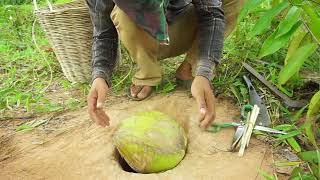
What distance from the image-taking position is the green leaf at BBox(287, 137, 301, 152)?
1.88 m

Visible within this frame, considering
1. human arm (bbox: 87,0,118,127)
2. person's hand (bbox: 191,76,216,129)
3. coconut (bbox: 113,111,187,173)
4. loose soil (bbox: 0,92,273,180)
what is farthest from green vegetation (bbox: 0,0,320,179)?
human arm (bbox: 87,0,118,127)

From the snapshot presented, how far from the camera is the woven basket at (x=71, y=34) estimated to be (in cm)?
254

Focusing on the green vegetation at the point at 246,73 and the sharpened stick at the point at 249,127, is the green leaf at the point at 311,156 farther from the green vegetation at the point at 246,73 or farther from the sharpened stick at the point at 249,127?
the sharpened stick at the point at 249,127

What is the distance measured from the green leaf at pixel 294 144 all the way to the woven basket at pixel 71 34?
1.35 m

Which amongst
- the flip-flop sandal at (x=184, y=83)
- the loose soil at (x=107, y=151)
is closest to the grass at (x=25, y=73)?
the loose soil at (x=107, y=151)

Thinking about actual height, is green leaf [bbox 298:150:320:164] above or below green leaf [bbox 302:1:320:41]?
below

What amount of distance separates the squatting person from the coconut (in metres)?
0.13

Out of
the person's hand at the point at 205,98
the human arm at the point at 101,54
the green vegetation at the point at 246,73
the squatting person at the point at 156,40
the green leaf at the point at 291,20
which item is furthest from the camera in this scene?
the human arm at the point at 101,54

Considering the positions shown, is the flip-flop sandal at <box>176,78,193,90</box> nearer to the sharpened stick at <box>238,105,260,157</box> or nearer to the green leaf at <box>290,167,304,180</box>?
the sharpened stick at <box>238,105,260,157</box>

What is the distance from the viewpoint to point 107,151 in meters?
2.00

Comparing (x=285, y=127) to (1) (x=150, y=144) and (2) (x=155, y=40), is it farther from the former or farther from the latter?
(2) (x=155, y=40)

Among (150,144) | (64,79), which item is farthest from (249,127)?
(64,79)

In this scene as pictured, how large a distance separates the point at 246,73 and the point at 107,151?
96 centimetres

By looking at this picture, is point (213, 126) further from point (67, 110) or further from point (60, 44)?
point (60, 44)
